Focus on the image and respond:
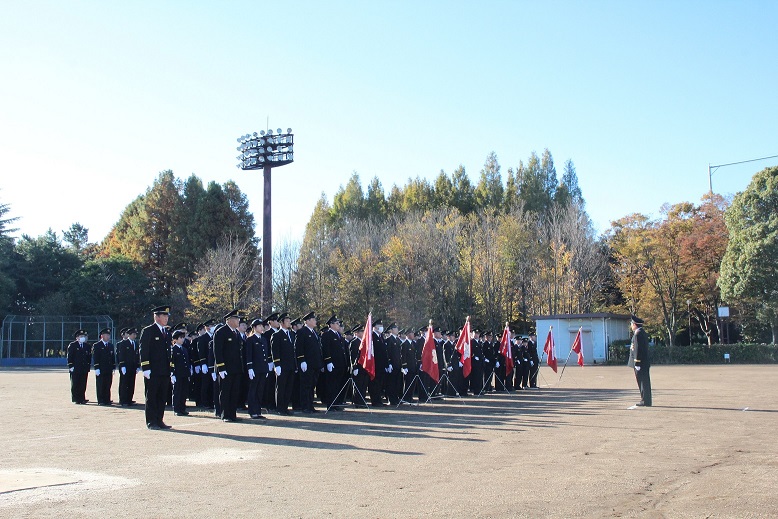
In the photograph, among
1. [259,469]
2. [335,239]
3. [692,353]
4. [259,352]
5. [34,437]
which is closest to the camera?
[259,469]

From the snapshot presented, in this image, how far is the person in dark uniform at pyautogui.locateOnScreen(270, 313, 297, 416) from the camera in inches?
584

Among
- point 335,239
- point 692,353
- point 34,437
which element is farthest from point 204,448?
point 335,239

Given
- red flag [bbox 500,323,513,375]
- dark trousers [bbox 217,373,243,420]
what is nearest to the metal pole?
red flag [bbox 500,323,513,375]

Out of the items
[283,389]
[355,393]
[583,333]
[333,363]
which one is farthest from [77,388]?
[583,333]

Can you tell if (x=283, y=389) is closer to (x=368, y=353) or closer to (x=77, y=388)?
(x=368, y=353)

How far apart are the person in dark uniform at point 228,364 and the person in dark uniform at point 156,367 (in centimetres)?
100

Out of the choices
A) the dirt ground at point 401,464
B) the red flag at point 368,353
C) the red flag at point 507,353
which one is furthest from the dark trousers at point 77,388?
the red flag at point 507,353

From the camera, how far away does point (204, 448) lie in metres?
10.4

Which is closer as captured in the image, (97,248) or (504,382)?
(504,382)

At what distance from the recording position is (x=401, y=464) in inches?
351

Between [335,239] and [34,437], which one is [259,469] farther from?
[335,239]

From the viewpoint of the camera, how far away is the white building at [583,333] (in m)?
45.2

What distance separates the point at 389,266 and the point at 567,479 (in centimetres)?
4422

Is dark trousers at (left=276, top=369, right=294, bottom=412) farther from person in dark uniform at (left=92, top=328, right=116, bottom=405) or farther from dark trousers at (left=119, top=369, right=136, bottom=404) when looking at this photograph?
person in dark uniform at (left=92, top=328, right=116, bottom=405)
